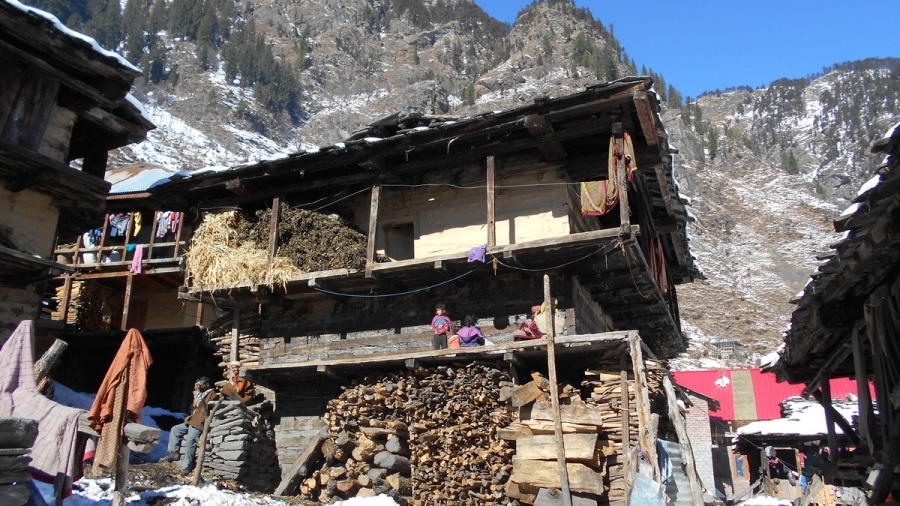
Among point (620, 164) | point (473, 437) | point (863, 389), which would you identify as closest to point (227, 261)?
point (473, 437)

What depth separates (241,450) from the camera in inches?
533

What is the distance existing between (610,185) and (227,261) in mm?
8395

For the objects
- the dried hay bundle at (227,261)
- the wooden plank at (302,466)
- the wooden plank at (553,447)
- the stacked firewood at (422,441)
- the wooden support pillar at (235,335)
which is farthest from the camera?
the wooden support pillar at (235,335)

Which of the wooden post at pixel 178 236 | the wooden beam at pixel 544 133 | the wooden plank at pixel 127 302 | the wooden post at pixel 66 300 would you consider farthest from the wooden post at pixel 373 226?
the wooden post at pixel 66 300

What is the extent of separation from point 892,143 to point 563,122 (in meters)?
8.16

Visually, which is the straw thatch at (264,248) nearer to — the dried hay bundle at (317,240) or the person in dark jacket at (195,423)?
the dried hay bundle at (317,240)

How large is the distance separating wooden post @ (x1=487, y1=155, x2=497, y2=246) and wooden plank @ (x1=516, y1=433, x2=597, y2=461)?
3.61 meters

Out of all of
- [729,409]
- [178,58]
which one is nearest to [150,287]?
[729,409]

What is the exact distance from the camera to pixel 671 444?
37.0 feet

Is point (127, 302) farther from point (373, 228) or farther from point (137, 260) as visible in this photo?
point (373, 228)

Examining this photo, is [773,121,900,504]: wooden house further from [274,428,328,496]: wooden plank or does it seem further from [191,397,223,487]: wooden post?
[191,397,223,487]: wooden post

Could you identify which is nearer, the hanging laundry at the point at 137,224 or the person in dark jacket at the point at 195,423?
the person in dark jacket at the point at 195,423

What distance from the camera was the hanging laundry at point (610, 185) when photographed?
12.3m

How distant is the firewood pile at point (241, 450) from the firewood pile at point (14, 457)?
7.56 metres
